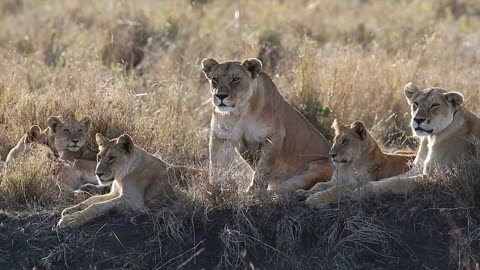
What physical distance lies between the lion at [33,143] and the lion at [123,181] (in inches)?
40.8

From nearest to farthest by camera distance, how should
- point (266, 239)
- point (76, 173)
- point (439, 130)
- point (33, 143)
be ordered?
point (266, 239) → point (439, 130) → point (76, 173) → point (33, 143)

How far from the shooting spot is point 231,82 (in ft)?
27.1

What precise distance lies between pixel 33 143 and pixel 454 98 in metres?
3.63

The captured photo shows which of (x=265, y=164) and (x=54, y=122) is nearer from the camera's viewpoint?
(x=265, y=164)

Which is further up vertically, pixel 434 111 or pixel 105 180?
pixel 434 111

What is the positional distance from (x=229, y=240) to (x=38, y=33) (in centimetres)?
756

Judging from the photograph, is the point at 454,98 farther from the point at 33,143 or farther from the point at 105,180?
the point at 33,143

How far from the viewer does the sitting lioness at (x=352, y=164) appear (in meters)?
8.12

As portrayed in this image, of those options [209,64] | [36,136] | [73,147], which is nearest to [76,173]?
[73,147]

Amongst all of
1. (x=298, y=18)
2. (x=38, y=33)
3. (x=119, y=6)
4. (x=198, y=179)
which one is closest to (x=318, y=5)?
(x=298, y=18)

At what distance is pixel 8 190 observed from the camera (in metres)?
8.59

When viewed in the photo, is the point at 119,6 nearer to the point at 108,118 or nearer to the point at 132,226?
the point at 108,118

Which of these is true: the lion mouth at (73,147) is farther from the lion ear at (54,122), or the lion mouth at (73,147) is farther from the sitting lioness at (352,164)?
the sitting lioness at (352,164)

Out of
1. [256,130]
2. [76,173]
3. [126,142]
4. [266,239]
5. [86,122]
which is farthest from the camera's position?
[86,122]
